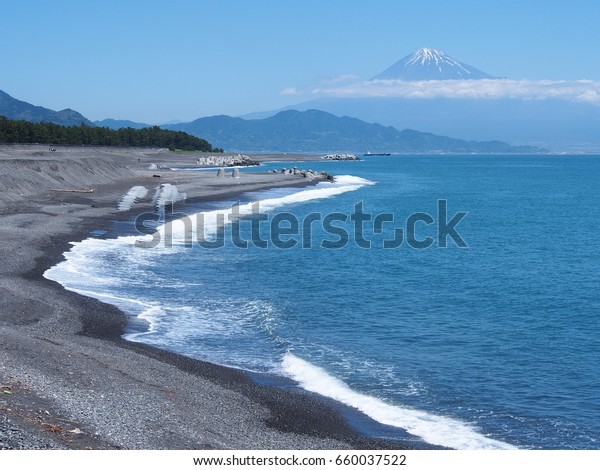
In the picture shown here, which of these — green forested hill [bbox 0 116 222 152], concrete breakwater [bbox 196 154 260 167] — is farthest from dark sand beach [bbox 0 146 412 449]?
concrete breakwater [bbox 196 154 260 167]

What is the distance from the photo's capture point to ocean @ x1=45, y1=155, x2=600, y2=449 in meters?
14.8

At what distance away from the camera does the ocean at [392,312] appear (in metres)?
14.8

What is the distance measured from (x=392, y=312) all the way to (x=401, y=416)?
8787mm

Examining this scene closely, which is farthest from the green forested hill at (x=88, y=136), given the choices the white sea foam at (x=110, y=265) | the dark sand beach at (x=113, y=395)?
the dark sand beach at (x=113, y=395)

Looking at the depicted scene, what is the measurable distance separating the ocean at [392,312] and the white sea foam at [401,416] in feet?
0.14

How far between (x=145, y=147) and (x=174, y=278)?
121440 mm

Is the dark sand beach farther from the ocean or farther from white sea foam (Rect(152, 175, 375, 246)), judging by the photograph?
white sea foam (Rect(152, 175, 375, 246))

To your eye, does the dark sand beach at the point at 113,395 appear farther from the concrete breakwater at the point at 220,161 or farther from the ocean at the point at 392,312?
the concrete breakwater at the point at 220,161

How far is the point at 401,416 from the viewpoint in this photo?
14.1 metres

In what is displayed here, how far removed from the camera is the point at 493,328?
21.1m

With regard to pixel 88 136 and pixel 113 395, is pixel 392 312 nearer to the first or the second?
pixel 113 395

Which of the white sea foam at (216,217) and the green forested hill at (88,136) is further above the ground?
the green forested hill at (88,136)

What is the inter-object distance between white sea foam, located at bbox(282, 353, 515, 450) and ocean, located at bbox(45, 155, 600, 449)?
0.04 metres
